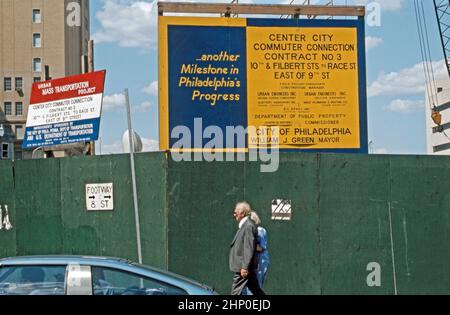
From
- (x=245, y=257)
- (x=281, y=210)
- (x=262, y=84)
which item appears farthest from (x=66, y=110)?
(x=245, y=257)

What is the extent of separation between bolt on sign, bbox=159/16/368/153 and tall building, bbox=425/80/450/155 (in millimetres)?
92979

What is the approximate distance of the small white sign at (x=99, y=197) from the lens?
44.2ft

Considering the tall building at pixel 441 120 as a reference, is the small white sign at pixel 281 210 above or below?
below

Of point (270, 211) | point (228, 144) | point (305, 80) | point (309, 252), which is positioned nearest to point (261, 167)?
point (270, 211)

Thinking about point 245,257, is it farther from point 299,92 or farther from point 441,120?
point 441,120

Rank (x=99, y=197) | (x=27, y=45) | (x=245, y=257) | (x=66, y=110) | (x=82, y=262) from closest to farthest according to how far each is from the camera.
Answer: (x=82, y=262) → (x=245, y=257) → (x=99, y=197) → (x=66, y=110) → (x=27, y=45)

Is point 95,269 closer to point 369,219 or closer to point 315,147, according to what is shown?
point 369,219

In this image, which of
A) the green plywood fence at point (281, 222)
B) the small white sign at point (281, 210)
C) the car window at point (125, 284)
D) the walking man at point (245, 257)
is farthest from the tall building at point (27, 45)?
the car window at point (125, 284)

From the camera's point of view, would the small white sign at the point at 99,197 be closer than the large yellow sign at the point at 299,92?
Yes

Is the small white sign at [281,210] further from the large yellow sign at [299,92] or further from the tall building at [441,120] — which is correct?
the tall building at [441,120]

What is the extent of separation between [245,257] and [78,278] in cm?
381

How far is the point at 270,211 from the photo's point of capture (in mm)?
13234

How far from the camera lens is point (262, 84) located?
1620 centimetres

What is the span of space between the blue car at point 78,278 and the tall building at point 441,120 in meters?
103
